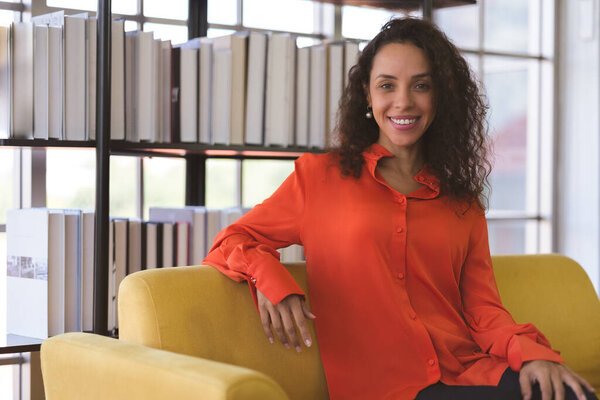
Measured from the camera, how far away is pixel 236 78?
8.14ft

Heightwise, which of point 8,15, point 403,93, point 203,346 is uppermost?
point 8,15

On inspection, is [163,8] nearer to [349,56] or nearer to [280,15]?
A: [280,15]

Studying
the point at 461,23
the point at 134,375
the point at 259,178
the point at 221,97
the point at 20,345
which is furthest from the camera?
the point at 461,23

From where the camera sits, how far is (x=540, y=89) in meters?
4.62

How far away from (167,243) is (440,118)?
919 millimetres

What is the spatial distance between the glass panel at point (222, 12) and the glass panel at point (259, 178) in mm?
611

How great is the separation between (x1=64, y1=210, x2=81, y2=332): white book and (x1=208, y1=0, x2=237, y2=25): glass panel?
1.35 meters

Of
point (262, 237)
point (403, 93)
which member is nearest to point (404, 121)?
point (403, 93)

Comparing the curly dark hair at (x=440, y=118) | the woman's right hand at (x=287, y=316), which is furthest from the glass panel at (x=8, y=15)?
the woman's right hand at (x=287, y=316)

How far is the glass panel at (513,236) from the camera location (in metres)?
4.50

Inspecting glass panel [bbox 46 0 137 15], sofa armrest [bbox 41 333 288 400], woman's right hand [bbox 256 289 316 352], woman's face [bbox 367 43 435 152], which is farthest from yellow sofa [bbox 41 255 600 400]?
glass panel [bbox 46 0 137 15]

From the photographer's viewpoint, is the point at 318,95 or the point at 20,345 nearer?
the point at 20,345

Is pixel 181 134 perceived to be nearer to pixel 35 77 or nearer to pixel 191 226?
pixel 191 226

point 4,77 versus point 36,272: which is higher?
point 4,77
